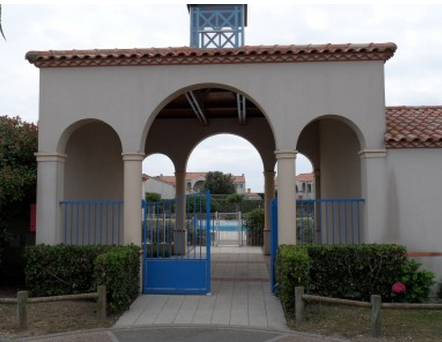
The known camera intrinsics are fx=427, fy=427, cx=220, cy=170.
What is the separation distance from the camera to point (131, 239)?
8641mm

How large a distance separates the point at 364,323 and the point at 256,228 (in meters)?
11.7

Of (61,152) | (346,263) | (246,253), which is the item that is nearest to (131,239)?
(61,152)

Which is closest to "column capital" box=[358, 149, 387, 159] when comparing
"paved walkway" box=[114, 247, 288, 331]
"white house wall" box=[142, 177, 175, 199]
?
"paved walkway" box=[114, 247, 288, 331]

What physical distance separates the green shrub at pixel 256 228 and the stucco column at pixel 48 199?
1067 centimetres

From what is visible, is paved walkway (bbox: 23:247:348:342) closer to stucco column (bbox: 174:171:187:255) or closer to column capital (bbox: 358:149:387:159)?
column capital (bbox: 358:149:387:159)

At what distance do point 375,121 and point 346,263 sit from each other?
9.52ft

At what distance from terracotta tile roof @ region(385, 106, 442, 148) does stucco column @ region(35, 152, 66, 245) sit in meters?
6.76

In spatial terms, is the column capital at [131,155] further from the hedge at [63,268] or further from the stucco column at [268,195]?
the stucco column at [268,195]

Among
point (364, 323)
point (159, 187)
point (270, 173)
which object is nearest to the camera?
point (364, 323)

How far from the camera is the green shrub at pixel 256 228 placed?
18.2 meters

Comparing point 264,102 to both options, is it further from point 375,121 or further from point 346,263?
point 346,263

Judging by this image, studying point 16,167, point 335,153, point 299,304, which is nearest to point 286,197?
point 299,304

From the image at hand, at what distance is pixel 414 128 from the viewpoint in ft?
29.4

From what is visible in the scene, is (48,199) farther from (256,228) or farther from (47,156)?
(256,228)
